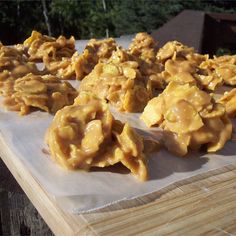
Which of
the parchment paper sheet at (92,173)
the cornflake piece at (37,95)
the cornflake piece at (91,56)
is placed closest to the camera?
the parchment paper sheet at (92,173)

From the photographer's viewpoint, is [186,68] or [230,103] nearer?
[230,103]

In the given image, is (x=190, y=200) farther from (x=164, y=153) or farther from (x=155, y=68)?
(x=155, y=68)

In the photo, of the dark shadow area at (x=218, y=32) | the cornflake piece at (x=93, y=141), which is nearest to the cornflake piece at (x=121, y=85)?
the cornflake piece at (x=93, y=141)

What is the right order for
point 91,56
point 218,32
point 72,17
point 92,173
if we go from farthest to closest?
point 72,17 < point 218,32 < point 91,56 < point 92,173

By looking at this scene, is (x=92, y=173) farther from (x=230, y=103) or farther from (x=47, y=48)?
(x=47, y=48)

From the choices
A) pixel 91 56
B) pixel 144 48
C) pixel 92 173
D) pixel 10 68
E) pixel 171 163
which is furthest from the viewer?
pixel 144 48

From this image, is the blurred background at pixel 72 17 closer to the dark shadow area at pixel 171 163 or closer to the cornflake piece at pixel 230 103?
the cornflake piece at pixel 230 103

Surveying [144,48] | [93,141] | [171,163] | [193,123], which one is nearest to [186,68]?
[144,48]
